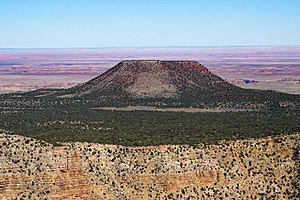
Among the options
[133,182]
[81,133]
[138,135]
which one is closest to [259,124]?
[138,135]

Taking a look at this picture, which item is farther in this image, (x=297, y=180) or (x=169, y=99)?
(x=169, y=99)

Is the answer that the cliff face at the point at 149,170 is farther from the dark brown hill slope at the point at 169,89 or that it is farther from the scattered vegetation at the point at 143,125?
the dark brown hill slope at the point at 169,89

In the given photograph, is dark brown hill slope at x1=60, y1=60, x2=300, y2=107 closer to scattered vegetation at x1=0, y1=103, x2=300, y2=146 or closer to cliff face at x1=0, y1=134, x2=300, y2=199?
scattered vegetation at x1=0, y1=103, x2=300, y2=146

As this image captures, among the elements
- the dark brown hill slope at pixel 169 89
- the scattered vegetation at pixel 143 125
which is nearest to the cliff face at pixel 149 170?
the scattered vegetation at pixel 143 125

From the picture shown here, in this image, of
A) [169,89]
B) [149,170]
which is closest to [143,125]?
[149,170]

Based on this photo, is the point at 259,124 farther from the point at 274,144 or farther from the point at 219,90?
the point at 219,90

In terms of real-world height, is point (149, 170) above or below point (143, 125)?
below

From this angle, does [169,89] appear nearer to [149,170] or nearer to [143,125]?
[143,125]

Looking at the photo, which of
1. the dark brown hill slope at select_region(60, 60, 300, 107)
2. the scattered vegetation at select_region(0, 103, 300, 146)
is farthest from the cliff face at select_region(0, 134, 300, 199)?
the dark brown hill slope at select_region(60, 60, 300, 107)
